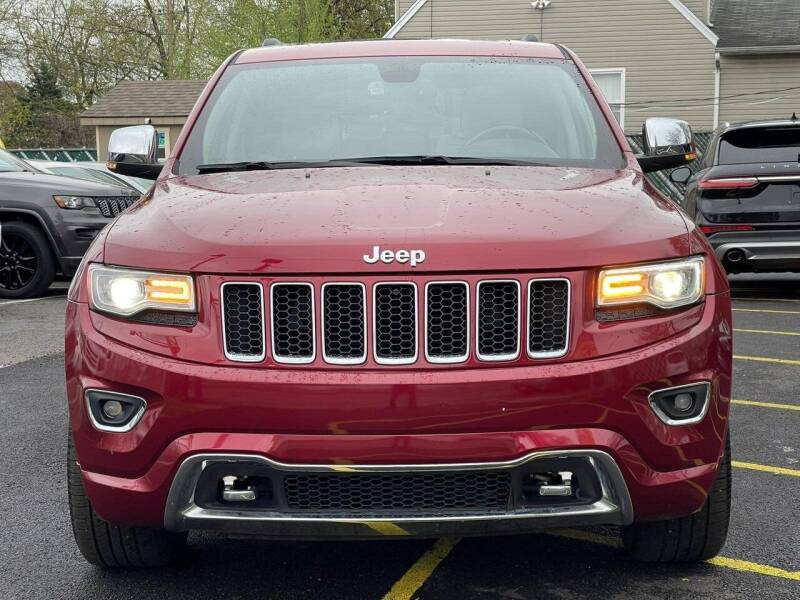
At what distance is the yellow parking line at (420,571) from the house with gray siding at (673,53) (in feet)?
71.0

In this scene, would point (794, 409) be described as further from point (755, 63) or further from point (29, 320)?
point (755, 63)

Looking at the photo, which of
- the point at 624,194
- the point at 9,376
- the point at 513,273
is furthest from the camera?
the point at 9,376

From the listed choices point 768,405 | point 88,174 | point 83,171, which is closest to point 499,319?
point 768,405

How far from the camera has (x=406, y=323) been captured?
2660 mm

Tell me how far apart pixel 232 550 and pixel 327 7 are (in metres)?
30.9

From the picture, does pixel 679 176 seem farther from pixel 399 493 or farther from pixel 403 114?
pixel 399 493

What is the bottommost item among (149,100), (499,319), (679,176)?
(149,100)

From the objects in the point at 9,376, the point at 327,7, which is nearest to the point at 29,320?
the point at 9,376

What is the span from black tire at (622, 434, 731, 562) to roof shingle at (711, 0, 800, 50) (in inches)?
891

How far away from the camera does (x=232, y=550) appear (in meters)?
3.49

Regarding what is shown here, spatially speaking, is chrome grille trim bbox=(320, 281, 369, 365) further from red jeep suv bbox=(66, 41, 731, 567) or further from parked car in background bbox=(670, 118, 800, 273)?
parked car in background bbox=(670, 118, 800, 273)

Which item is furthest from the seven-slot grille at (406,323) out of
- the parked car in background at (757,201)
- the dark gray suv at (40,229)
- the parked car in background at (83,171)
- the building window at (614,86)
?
the building window at (614,86)

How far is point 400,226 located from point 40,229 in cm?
916

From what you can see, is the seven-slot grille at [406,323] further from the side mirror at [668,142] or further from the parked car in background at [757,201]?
the parked car in background at [757,201]
